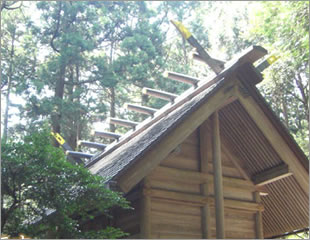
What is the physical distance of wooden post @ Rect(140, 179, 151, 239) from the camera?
7.16 meters

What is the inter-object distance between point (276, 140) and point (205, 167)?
142 centimetres

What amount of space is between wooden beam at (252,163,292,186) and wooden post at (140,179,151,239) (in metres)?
2.74

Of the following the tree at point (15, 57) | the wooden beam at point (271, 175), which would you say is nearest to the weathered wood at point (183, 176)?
the wooden beam at point (271, 175)

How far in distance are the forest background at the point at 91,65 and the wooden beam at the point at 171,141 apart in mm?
8020

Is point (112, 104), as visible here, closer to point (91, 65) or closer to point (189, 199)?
point (91, 65)

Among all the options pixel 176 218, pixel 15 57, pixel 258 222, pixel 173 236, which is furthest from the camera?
pixel 15 57

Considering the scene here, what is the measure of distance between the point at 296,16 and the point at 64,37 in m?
9.50

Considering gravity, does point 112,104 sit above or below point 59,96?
above

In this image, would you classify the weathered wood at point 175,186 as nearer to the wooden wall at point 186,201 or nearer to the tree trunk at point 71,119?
the wooden wall at point 186,201

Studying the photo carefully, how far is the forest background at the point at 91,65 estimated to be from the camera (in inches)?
669

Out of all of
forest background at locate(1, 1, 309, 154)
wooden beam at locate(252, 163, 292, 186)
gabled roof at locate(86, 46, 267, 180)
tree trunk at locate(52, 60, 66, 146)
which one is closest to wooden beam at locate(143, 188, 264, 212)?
wooden beam at locate(252, 163, 292, 186)

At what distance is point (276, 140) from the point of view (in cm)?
828

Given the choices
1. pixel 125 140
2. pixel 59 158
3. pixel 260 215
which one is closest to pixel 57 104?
pixel 125 140

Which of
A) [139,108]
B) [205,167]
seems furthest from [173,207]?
[139,108]
